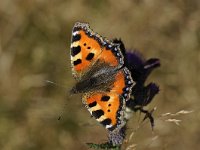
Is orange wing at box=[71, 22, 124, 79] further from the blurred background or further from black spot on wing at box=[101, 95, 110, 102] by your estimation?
the blurred background

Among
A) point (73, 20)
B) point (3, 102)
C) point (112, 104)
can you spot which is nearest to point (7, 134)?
point (3, 102)

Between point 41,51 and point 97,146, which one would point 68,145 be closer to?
point 41,51

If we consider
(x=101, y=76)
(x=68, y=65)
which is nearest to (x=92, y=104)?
(x=101, y=76)

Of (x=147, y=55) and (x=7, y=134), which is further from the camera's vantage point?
(x=147, y=55)

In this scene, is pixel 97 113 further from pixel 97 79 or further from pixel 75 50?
pixel 75 50

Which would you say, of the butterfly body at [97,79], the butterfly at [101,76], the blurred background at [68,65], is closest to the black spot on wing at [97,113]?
the butterfly at [101,76]

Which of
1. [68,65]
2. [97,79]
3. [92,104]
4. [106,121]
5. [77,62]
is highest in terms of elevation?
[68,65]

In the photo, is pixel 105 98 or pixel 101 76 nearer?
pixel 105 98
